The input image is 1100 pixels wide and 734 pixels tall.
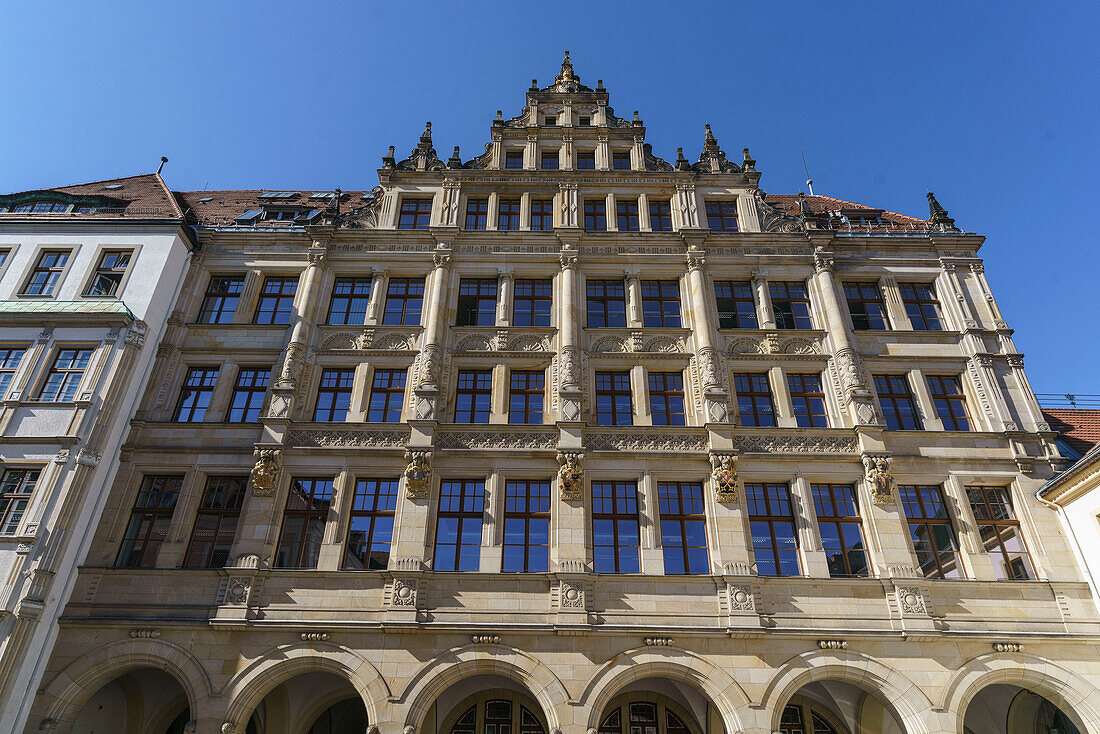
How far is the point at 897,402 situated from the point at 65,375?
21931 millimetres

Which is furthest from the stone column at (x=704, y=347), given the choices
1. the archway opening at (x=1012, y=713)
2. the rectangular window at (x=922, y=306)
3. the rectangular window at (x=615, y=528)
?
the archway opening at (x=1012, y=713)

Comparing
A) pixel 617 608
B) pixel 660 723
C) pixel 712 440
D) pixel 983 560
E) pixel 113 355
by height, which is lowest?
pixel 660 723

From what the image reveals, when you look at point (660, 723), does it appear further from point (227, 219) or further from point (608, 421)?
point (227, 219)

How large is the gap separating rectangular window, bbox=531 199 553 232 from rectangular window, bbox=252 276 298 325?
7.71m

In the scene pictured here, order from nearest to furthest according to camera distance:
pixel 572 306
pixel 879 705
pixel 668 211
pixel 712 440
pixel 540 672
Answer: pixel 540 672, pixel 879 705, pixel 712 440, pixel 572 306, pixel 668 211

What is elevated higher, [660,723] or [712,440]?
[712,440]

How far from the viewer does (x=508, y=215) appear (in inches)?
890

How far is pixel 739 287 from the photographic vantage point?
21.0 m

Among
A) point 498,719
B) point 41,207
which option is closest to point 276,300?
point 41,207

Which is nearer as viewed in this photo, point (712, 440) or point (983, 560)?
point (983, 560)

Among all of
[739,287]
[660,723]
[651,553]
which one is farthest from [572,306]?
[660,723]

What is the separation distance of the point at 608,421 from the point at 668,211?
8177mm

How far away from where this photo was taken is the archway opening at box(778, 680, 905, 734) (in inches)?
633

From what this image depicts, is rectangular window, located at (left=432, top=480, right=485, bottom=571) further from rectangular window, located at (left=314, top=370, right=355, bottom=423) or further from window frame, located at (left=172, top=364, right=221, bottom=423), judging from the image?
window frame, located at (left=172, top=364, right=221, bottom=423)
